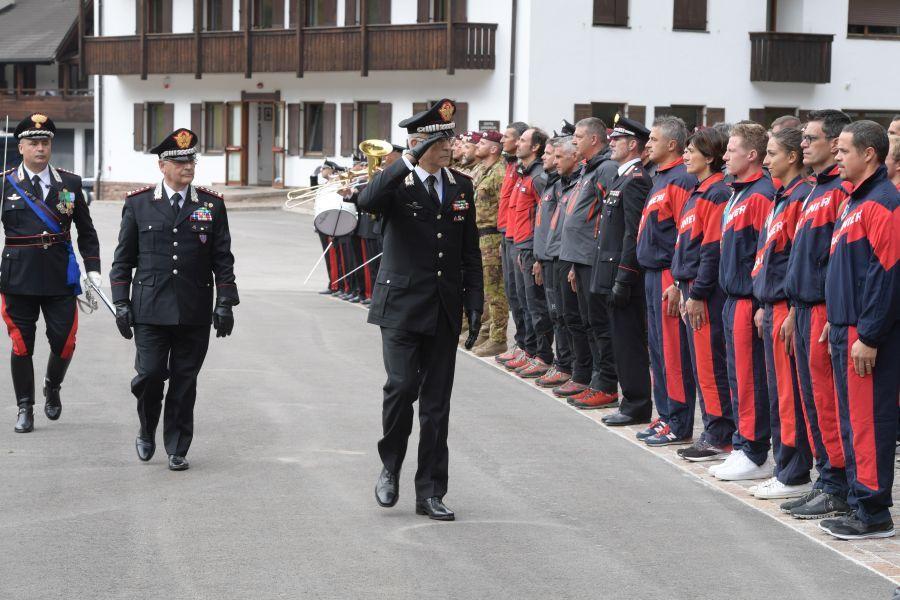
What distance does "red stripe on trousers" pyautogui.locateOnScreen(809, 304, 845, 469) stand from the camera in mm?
7664

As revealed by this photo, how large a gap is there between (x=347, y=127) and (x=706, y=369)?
3519 centimetres

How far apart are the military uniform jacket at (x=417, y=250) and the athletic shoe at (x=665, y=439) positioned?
2.70 m

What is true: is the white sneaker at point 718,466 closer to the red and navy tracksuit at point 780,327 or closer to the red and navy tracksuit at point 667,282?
the red and navy tracksuit at point 780,327

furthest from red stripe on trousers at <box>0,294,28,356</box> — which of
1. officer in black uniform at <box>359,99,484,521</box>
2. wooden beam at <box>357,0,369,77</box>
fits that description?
wooden beam at <box>357,0,369,77</box>

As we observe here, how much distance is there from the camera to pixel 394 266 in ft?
25.8

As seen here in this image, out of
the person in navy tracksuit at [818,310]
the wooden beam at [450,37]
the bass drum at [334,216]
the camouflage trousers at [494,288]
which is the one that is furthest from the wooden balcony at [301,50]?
the person in navy tracksuit at [818,310]

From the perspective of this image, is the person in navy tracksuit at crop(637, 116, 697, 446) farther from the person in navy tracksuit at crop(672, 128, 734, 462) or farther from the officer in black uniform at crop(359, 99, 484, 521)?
the officer in black uniform at crop(359, 99, 484, 521)

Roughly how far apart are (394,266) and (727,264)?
7.39 feet

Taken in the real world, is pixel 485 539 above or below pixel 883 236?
below

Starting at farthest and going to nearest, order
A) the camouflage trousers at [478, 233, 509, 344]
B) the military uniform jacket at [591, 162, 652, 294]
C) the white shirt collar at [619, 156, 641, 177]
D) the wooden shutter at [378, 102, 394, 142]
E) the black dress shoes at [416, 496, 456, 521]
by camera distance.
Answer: the wooden shutter at [378, 102, 394, 142]
the camouflage trousers at [478, 233, 509, 344]
the white shirt collar at [619, 156, 641, 177]
the military uniform jacket at [591, 162, 652, 294]
the black dress shoes at [416, 496, 456, 521]

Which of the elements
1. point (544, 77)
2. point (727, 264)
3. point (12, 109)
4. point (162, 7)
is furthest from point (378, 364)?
point (12, 109)

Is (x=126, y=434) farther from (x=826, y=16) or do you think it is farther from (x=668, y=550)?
(x=826, y=16)

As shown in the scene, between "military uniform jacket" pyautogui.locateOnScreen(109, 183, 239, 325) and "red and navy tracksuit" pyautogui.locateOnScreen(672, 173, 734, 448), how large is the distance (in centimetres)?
301

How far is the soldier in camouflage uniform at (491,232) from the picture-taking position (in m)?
14.6
